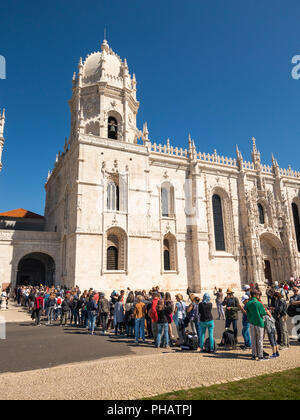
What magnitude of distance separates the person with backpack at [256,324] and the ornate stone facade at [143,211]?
15.8 metres

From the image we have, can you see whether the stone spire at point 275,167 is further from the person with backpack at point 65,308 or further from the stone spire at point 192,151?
the person with backpack at point 65,308

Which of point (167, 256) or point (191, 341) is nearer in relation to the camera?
point (191, 341)

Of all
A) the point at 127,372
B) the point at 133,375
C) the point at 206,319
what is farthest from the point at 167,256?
the point at 133,375

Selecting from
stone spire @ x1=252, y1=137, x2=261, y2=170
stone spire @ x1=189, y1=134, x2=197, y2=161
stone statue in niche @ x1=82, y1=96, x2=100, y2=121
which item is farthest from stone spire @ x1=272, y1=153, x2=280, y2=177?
stone statue in niche @ x1=82, y1=96, x2=100, y2=121

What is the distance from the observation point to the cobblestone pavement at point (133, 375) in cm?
505

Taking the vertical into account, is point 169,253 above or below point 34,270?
above

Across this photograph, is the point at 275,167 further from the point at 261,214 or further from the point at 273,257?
the point at 273,257

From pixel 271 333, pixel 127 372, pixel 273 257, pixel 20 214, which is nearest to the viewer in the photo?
pixel 127 372

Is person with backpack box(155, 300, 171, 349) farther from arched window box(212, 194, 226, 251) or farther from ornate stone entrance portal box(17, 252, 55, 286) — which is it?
ornate stone entrance portal box(17, 252, 55, 286)

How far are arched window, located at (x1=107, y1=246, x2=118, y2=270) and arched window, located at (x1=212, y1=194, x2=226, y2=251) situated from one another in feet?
37.9

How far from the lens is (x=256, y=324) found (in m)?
7.43

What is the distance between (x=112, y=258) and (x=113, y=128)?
13.0 m

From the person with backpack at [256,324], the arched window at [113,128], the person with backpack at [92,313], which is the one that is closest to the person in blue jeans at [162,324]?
the person with backpack at [256,324]
